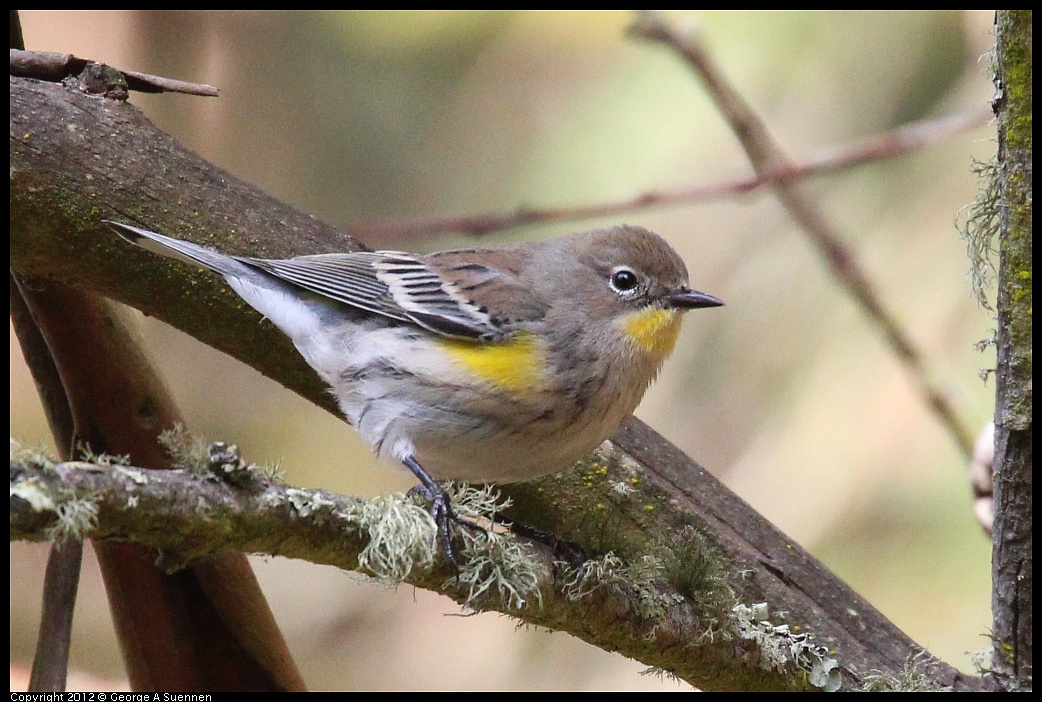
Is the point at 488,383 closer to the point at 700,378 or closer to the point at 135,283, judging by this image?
the point at 135,283

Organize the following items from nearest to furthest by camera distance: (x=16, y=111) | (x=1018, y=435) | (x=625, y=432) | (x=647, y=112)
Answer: (x=1018, y=435) < (x=16, y=111) < (x=625, y=432) < (x=647, y=112)

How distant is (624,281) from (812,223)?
52.1 inches

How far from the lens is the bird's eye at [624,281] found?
3.28m

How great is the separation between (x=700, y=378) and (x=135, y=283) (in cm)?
315

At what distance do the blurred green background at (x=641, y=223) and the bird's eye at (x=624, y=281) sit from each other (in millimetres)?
1656

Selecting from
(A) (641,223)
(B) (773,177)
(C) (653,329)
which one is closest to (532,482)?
(C) (653,329)

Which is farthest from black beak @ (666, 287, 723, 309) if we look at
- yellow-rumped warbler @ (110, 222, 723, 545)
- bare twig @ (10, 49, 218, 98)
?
bare twig @ (10, 49, 218, 98)

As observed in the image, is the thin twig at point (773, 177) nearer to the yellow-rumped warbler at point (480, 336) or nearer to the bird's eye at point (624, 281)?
the yellow-rumped warbler at point (480, 336)

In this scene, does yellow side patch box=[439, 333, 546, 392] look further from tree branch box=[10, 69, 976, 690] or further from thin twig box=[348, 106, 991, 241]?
thin twig box=[348, 106, 991, 241]

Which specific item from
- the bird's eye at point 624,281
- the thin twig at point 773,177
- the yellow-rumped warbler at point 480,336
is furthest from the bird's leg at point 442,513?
the thin twig at point 773,177

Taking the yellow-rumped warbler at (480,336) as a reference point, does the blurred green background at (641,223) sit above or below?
above

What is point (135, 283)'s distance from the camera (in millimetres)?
2828

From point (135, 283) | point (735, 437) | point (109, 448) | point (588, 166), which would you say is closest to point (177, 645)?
point (109, 448)
